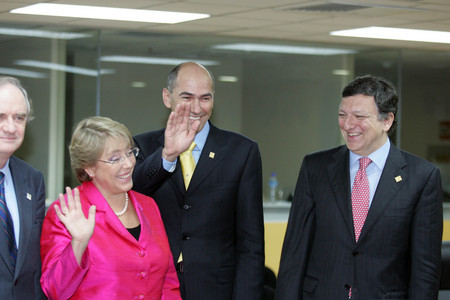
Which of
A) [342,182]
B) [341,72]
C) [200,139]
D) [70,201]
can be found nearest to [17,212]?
[70,201]

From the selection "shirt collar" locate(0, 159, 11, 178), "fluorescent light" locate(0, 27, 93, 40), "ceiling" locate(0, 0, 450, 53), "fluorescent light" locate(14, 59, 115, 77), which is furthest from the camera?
"fluorescent light" locate(14, 59, 115, 77)

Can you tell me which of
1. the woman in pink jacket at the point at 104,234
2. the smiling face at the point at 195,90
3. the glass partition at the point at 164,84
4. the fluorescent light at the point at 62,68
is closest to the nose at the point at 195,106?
the smiling face at the point at 195,90

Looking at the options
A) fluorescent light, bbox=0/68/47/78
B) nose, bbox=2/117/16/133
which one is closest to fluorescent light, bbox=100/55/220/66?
fluorescent light, bbox=0/68/47/78

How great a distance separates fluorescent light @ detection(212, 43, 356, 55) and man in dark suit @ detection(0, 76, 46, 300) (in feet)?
20.8

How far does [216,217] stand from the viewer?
134 inches

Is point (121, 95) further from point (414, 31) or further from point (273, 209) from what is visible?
point (414, 31)

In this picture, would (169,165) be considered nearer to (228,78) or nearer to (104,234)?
(104,234)

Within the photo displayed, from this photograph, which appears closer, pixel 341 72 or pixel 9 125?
pixel 9 125

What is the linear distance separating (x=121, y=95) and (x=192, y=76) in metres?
5.43

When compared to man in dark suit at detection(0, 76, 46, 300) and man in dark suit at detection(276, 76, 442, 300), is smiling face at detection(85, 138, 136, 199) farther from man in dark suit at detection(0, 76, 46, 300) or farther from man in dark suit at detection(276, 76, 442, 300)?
man in dark suit at detection(276, 76, 442, 300)

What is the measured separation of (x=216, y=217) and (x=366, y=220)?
72cm

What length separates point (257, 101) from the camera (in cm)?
943

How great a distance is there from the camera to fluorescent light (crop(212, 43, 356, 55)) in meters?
9.16

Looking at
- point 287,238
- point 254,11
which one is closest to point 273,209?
point 254,11
